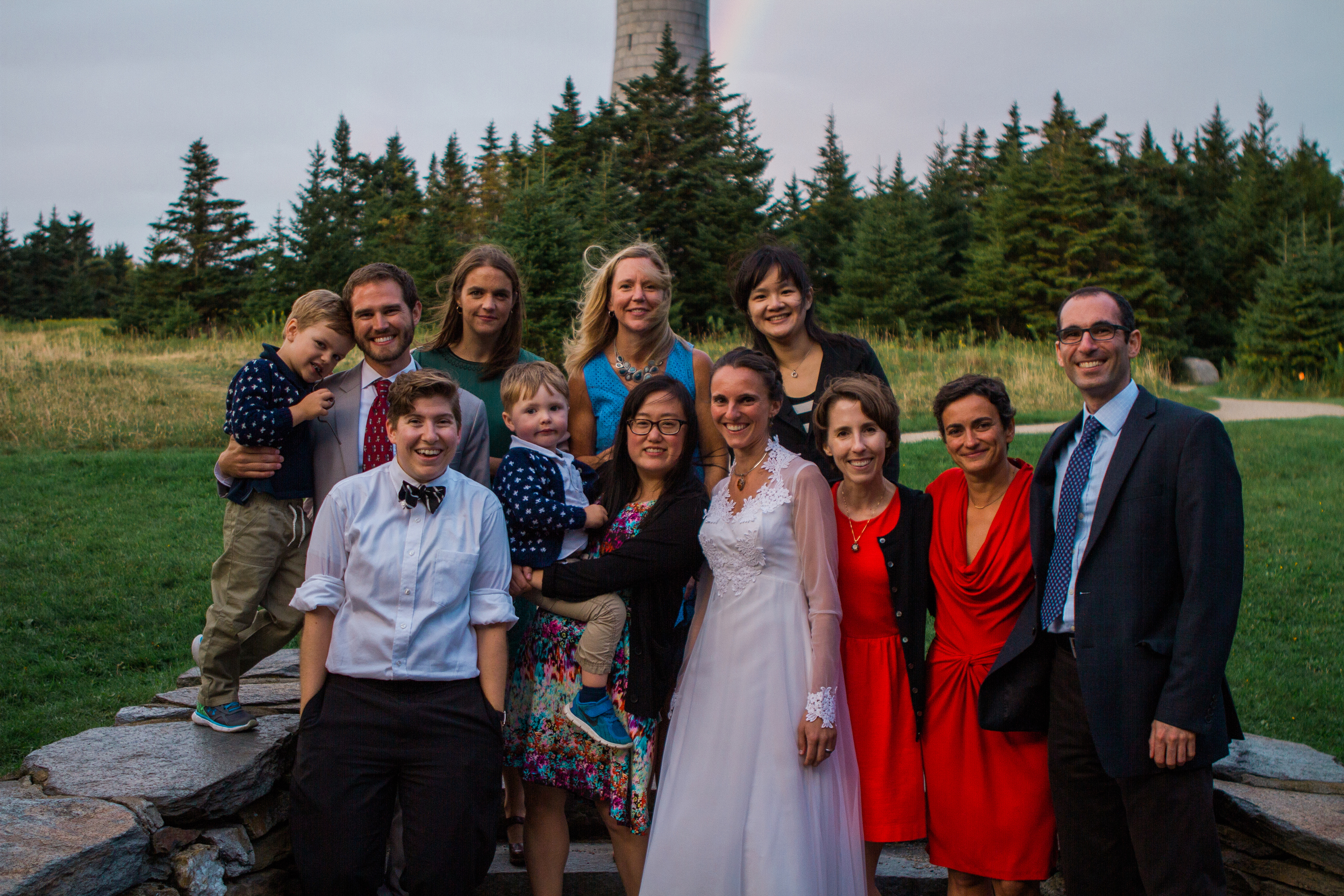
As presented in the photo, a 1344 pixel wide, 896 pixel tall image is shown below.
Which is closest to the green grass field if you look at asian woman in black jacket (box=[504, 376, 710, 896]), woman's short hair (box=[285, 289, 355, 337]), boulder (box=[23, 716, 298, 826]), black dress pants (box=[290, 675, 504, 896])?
boulder (box=[23, 716, 298, 826])

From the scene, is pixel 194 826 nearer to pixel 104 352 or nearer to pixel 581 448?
pixel 581 448

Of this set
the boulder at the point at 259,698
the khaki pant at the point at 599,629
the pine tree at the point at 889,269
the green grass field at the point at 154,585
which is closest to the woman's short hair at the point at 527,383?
the khaki pant at the point at 599,629

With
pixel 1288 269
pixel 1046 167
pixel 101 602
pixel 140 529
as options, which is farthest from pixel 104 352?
pixel 1288 269

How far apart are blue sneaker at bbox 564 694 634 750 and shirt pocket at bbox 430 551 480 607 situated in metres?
0.55

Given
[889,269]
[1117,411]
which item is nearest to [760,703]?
[1117,411]

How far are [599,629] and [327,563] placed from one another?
932mm

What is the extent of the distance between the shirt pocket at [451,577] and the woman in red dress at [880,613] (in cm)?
129

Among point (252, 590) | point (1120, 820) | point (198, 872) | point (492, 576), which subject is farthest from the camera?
point (252, 590)

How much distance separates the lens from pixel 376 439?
3680 mm

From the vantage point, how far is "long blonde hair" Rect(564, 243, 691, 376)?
4.07m

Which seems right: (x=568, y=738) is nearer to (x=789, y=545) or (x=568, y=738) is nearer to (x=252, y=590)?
(x=789, y=545)

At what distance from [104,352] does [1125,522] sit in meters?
21.8

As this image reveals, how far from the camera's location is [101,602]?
277 inches

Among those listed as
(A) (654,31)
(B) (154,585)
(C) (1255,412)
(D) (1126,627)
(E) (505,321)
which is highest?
(A) (654,31)
